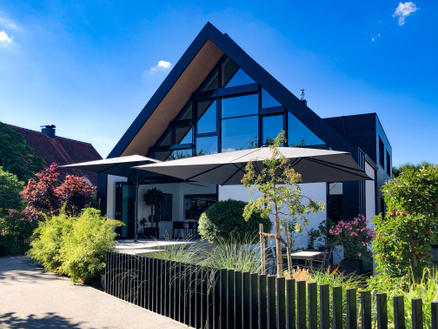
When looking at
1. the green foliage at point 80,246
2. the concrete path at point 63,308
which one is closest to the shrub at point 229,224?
the green foliage at point 80,246

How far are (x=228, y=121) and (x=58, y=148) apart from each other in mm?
15897

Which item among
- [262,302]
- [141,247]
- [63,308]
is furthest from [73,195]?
[262,302]

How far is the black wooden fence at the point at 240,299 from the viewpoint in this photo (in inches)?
127

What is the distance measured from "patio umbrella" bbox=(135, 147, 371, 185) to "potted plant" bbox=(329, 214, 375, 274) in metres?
2.44

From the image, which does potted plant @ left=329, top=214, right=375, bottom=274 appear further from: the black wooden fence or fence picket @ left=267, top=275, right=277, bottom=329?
fence picket @ left=267, top=275, right=277, bottom=329

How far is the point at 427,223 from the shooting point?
14.4ft

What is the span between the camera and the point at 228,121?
45.9 ft

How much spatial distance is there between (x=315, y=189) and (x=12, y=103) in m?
13.0

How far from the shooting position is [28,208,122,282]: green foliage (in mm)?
7359

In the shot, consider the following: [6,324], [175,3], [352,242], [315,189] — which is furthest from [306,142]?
[6,324]

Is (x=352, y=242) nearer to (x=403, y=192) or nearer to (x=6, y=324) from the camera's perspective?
(x=403, y=192)

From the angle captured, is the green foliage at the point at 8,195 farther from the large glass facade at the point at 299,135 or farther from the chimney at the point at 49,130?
the chimney at the point at 49,130

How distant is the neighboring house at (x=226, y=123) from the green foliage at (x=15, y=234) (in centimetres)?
282

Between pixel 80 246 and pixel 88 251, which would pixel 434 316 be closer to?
pixel 88 251
